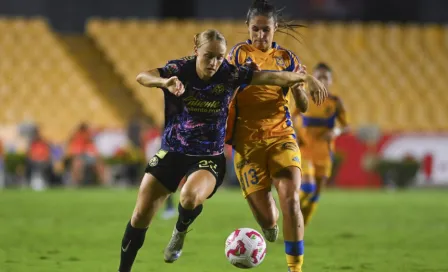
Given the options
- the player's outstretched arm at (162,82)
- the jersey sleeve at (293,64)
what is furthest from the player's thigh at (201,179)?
the jersey sleeve at (293,64)

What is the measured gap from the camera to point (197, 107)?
6324 mm

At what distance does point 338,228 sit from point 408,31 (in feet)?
56.8

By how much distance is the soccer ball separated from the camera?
672 cm

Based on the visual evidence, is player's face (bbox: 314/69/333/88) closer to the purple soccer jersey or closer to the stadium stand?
the purple soccer jersey

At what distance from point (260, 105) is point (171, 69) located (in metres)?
0.96

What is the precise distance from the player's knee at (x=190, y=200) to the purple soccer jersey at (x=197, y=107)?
0.34 metres

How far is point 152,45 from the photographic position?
89.2 ft

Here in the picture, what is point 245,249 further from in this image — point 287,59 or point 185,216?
point 287,59

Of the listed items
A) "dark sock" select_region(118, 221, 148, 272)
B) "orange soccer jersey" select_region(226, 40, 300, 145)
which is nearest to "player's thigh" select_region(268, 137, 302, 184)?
"orange soccer jersey" select_region(226, 40, 300, 145)

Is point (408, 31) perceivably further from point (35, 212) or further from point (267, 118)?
point (267, 118)

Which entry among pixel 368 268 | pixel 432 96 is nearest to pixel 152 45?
pixel 432 96

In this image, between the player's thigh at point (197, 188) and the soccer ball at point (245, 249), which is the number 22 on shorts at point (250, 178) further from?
the player's thigh at point (197, 188)

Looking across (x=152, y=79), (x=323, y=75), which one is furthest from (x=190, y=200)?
(x=323, y=75)

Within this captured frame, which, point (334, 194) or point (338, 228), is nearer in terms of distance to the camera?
point (338, 228)
